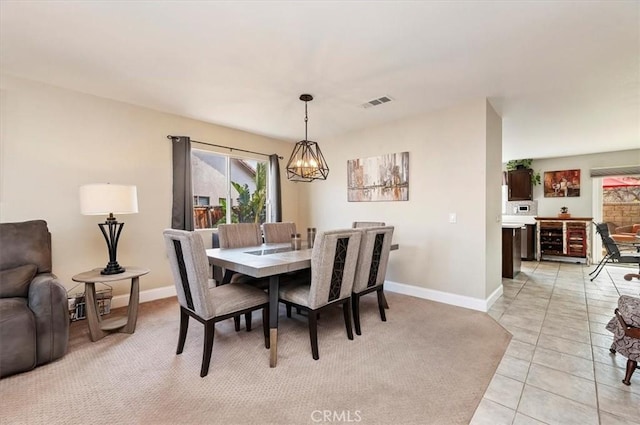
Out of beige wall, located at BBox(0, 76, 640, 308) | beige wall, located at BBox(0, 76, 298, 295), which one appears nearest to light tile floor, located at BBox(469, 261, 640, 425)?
beige wall, located at BBox(0, 76, 640, 308)

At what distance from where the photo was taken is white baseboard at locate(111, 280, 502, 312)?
3383mm

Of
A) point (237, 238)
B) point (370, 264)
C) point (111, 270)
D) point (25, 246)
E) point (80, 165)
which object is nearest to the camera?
point (25, 246)

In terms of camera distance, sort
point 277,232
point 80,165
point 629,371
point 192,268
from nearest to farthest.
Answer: point 629,371 < point 192,268 < point 80,165 < point 277,232

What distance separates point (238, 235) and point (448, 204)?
8.69 feet

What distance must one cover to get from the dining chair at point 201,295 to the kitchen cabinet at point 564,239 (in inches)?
268

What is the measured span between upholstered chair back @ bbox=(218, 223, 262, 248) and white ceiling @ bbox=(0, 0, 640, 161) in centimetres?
150

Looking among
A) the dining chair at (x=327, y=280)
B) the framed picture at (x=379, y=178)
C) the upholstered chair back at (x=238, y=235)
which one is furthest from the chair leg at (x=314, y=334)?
the framed picture at (x=379, y=178)

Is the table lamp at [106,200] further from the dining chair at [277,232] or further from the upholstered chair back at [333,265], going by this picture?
the upholstered chair back at [333,265]

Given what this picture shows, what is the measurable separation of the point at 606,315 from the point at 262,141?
513 cm

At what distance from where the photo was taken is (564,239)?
20.2 feet

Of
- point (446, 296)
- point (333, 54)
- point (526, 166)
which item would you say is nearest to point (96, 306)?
point (333, 54)

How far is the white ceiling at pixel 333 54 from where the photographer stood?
189cm

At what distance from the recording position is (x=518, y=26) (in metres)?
2.02

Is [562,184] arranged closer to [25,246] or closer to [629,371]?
[629,371]
